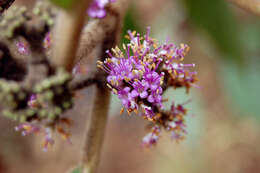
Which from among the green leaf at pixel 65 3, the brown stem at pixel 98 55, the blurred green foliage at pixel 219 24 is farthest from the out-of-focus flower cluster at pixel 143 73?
the blurred green foliage at pixel 219 24

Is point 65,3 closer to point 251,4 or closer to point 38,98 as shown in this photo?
point 38,98

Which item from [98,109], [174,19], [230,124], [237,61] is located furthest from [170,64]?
[230,124]

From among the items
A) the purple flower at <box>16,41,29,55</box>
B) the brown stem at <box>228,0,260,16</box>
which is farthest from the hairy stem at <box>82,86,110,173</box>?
the brown stem at <box>228,0,260,16</box>

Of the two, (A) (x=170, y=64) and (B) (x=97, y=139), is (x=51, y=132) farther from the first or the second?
(A) (x=170, y=64)

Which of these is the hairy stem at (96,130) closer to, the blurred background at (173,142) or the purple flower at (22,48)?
the purple flower at (22,48)

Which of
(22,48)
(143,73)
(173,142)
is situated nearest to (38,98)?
(22,48)

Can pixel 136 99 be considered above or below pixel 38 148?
below
